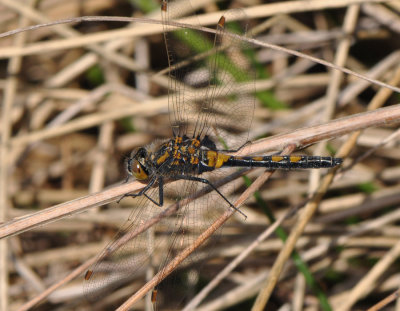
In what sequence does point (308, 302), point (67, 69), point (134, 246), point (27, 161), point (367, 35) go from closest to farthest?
point (134, 246) → point (308, 302) → point (367, 35) → point (67, 69) → point (27, 161)

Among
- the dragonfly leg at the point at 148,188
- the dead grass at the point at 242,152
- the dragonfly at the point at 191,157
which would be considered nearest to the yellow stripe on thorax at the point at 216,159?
the dragonfly at the point at 191,157

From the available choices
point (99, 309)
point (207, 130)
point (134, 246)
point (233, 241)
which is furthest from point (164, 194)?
point (99, 309)

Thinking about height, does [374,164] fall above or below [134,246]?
above

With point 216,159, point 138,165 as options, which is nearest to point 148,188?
point 138,165

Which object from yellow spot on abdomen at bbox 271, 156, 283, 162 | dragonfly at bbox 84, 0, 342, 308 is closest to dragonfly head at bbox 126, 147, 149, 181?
dragonfly at bbox 84, 0, 342, 308

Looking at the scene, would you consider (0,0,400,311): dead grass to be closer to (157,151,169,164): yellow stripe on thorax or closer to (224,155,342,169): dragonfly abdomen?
(224,155,342,169): dragonfly abdomen

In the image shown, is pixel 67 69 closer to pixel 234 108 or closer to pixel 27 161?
pixel 27 161

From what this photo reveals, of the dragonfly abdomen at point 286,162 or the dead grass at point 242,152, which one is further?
the dead grass at point 242,152

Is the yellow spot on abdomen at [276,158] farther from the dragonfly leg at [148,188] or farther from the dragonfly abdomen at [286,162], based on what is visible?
the dragonfly leg at [148,188]

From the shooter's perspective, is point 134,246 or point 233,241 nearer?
point 134,246
